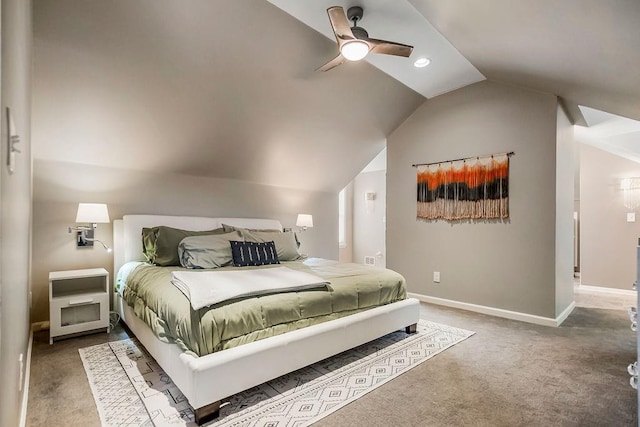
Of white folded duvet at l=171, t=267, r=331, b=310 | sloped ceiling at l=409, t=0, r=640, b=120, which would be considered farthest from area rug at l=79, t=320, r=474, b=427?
sloped ceiling at l=409, t=0, r=640, b=120

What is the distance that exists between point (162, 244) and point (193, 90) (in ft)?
5.22

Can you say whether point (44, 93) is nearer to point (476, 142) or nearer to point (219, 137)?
point (219, 137)

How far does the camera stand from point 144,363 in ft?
8.16

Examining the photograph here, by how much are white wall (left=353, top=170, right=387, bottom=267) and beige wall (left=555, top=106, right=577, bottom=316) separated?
11.1 feet

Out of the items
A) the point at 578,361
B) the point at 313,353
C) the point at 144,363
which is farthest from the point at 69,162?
the point at 578,361

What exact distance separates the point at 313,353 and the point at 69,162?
3170 mm

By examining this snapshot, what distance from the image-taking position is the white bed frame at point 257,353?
177 centimetres

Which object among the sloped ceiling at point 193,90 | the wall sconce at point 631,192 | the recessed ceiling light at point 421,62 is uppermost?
the recessed ceiling light at point 421,62

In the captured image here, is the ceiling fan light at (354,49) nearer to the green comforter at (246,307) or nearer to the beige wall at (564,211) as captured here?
the green comforter at (246,307)

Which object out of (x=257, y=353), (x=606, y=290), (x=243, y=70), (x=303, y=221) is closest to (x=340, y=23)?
(x=243, y=70)

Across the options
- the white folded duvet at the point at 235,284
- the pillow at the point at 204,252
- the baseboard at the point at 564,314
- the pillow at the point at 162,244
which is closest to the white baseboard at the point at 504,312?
the baseboard at the point at 564,314

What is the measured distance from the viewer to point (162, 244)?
10.9 ft

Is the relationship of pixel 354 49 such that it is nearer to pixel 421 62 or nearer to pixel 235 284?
pixel 421 62

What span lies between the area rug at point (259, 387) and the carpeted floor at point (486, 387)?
9 centimetres
